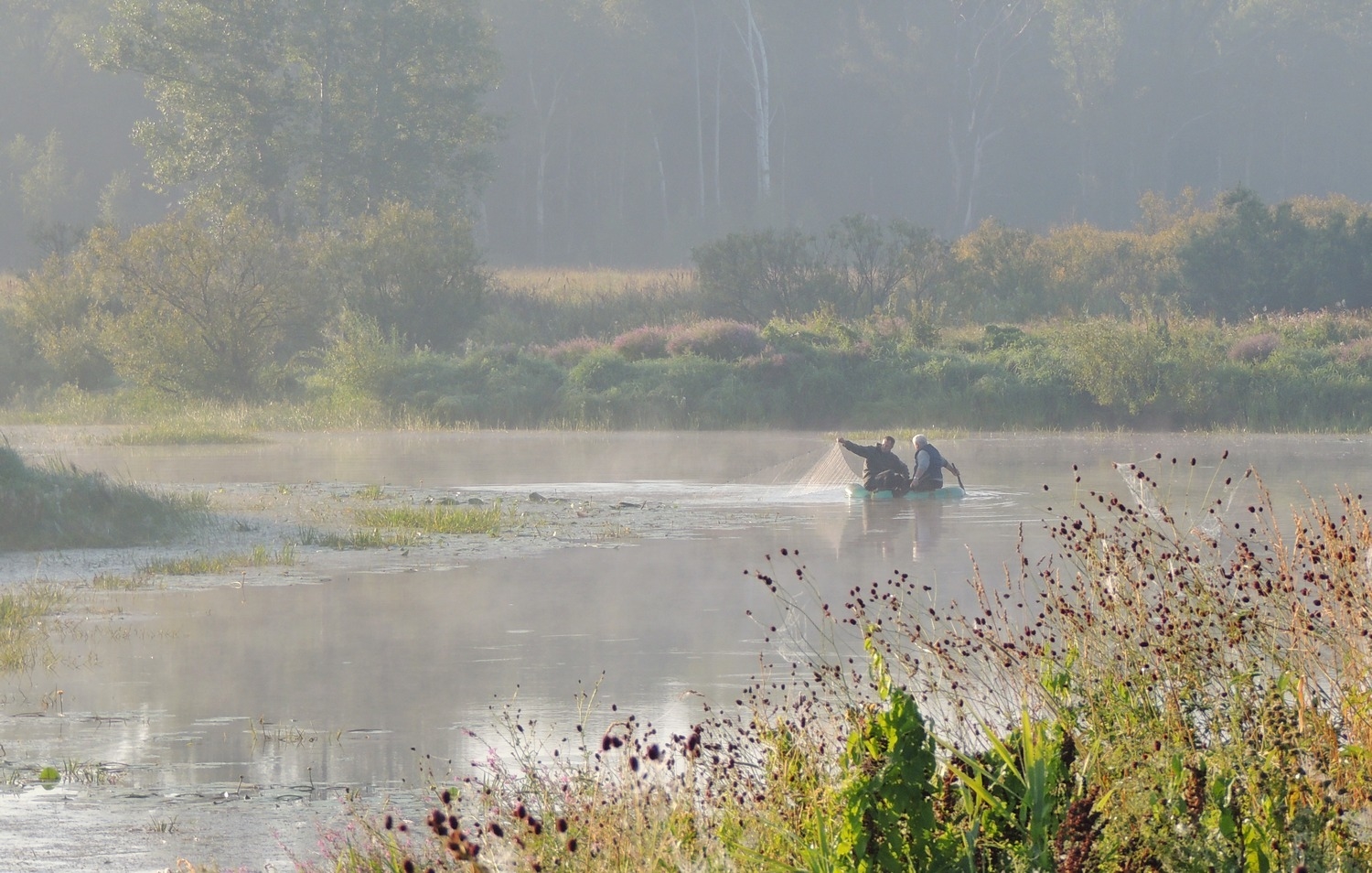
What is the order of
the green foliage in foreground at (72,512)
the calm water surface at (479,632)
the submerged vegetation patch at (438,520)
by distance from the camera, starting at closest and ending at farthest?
the calm water surface at (479,632)
the green foliage in foreground at (72,512)
the submerged vegetation patch at (438,520)

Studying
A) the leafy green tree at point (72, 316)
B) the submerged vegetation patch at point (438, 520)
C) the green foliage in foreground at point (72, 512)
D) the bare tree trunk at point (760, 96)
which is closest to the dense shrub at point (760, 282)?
the leafy green tree at point (72, 316)

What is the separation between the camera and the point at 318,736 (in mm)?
9773

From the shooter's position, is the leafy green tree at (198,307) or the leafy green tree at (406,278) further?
the leafy green tree at (406,278)

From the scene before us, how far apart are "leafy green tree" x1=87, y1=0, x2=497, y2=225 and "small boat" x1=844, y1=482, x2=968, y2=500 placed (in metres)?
33.6

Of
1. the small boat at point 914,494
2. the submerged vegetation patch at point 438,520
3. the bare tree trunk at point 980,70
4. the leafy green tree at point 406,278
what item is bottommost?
the submerged vegetation patch at point 438,520

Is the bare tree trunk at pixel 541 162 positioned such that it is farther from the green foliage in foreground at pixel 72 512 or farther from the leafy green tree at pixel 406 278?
the green foliage in foreground at pixel 72 512

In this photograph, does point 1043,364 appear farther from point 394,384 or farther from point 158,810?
point 158,810

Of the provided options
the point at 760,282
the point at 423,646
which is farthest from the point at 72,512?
the point at 760,282

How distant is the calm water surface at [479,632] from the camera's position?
971 cm

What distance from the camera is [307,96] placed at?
5697cm

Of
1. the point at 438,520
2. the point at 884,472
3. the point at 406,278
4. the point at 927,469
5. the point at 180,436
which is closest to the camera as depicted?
the point at 438,520

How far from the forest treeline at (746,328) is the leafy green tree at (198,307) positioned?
0.07 meters

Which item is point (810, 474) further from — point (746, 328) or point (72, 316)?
point (72, 316)

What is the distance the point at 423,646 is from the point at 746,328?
92.2 ft
